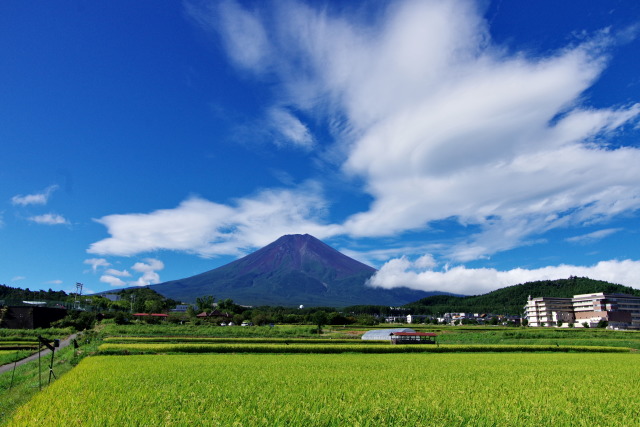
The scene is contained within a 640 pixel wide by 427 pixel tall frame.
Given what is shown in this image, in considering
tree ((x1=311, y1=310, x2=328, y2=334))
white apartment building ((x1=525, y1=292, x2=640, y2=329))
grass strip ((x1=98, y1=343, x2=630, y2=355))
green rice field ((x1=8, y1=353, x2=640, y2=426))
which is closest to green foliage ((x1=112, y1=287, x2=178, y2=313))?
tree ((x1=311, y1=310, x2=328, y2=334))

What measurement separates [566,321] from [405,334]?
109 meters

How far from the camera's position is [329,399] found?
462 inches

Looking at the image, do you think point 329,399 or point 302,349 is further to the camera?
point 302,349

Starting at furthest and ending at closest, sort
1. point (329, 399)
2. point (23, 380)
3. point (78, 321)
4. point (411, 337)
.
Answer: point (78, 321)
point (411, 337)
point (23, 380)
point (329, 399)

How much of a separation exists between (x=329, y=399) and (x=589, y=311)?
145m

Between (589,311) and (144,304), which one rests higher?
(144,304)

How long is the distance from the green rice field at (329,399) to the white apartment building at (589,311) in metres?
120

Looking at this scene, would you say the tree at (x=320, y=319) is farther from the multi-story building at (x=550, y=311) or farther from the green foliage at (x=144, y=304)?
the multi-story building at (x=550, y=311)

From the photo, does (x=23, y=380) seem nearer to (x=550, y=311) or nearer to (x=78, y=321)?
(x=78, y=321)

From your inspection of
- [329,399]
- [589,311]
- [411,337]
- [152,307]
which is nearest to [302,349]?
[411,337]

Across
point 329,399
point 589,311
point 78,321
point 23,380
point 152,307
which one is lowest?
point 589,311

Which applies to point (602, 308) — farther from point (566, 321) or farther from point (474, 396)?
point (474, 396)

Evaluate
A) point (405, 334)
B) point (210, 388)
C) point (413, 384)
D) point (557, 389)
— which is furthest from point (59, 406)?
point (405, 334)

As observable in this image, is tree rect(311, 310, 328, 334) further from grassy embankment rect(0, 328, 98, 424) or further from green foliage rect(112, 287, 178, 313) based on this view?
grassy embankment rect(0, 328, 98, 424)
